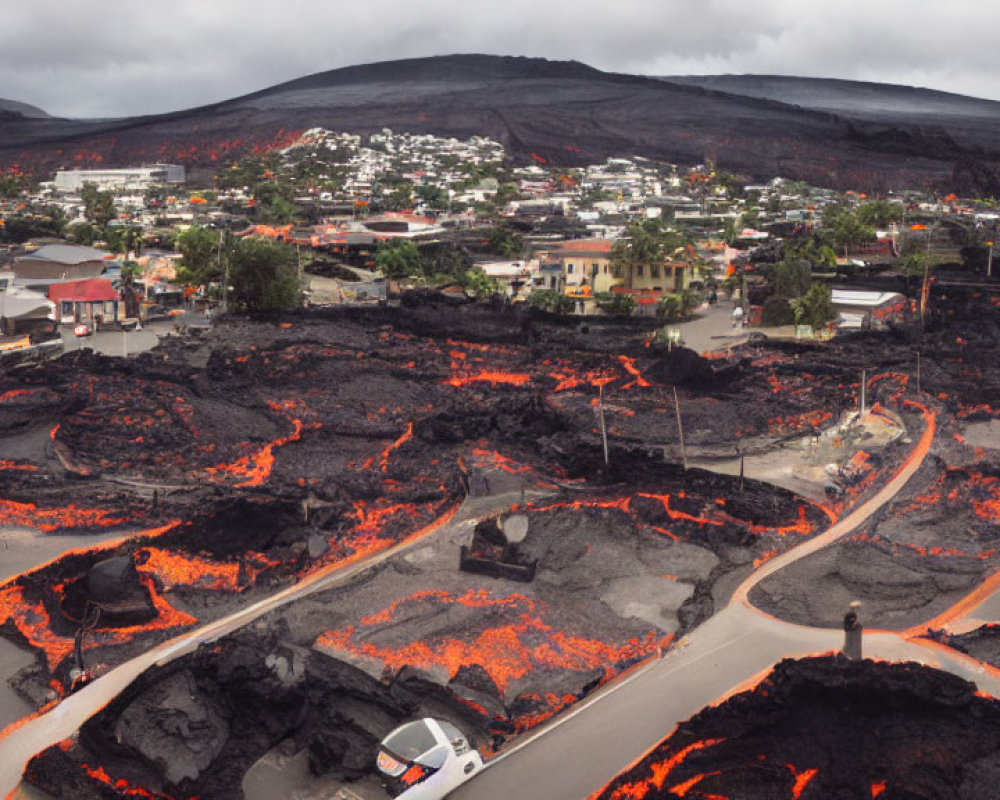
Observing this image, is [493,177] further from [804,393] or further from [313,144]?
[804,393]

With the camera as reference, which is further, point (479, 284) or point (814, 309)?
point (479, 284)

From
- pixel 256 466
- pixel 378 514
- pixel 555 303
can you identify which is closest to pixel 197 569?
pixel 378 514

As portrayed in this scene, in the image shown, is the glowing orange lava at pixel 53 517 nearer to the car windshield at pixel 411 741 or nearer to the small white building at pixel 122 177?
the car windshield at pixel 411 741


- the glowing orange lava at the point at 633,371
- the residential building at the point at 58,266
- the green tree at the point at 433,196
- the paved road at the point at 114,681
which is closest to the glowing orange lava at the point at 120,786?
the paved road at the point at 114,681

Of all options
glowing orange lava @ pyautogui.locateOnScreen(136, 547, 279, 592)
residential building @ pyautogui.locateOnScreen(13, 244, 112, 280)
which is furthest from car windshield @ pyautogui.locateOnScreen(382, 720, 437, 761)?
residential building @ pyautogui.locateOnScreen(13, 244, 112, 280)

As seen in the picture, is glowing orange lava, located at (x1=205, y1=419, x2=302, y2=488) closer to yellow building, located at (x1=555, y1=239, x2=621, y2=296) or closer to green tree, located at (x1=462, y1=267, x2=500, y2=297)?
yellow building, located at (x1=555, y1=239, x2=621, y2=296)

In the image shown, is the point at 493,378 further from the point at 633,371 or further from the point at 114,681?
the point at 114,681
